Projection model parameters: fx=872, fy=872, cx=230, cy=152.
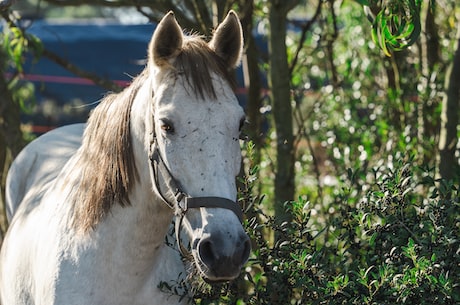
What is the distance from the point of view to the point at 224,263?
111 inches

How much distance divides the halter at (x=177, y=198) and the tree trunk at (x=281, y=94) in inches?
69.6

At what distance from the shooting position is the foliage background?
348cm

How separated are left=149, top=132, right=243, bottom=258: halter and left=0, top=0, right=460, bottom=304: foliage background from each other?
50cm

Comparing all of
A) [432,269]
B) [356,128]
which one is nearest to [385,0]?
[432,269]

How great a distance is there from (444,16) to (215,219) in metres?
4.91

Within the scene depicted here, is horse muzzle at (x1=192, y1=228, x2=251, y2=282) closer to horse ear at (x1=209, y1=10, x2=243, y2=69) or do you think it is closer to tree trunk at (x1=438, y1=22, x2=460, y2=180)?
horse ear at (x1=209, y1=10, x2=243, y2=69)

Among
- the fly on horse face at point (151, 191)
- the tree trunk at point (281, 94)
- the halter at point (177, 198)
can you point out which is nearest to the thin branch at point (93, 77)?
the tree trunk at point (281, 94)

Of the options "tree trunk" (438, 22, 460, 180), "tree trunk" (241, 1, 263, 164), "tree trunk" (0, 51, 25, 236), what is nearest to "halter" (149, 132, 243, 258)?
"tree trunk" (438, 22, 460, 180)

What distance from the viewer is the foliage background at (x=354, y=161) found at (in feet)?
11.4

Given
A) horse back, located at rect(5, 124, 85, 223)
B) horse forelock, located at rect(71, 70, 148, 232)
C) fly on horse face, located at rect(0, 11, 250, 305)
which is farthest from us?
horse back, located at rect(5, 124, 85, 223)

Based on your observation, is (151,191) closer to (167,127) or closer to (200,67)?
(167,127)

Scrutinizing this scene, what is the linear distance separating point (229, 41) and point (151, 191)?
0.63 metres

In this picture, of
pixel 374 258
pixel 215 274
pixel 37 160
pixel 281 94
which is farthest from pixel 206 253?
pixel 37 160

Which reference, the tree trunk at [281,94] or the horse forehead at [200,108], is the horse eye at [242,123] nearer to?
the horse forehead at [200,108]
